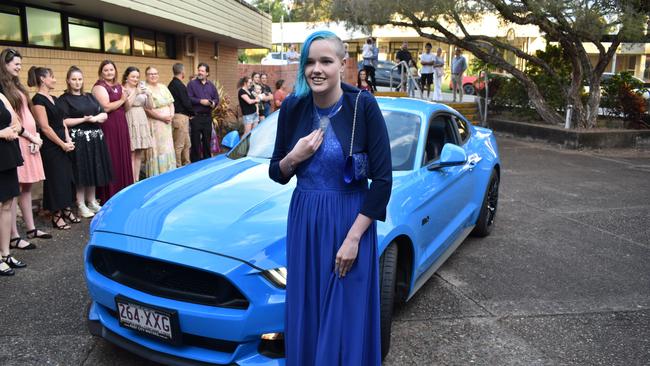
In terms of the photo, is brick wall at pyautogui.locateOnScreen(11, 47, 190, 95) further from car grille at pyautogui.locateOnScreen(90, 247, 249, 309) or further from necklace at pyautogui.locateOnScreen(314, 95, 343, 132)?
necklace at pyautogui.locateOnScreen(314, 95, 343, 132)

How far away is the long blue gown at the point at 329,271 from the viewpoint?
2217mm

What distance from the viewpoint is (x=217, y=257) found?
8.89ft

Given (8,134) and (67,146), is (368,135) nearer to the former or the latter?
(8,134)

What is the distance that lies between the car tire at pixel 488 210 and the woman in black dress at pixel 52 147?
446 cm

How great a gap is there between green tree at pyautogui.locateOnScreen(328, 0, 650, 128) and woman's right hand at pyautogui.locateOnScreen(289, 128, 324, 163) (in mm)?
11206

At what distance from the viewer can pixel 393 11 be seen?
540 inches

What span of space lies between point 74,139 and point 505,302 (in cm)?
487

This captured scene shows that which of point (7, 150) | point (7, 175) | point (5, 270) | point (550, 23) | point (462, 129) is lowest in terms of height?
point (5, 270)

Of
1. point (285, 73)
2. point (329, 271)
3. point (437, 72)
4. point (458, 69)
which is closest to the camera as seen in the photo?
point (329, 271)

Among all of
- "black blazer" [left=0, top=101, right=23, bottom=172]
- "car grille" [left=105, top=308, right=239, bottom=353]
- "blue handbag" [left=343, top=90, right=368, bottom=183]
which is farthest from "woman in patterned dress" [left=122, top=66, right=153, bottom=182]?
"blue handbag" [left=343, top=90, right=368, bottom=183]

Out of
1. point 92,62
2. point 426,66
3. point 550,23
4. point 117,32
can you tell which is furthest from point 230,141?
point 426,66

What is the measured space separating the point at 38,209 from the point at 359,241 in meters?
5.69

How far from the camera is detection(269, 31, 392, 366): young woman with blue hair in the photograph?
2.15 metres

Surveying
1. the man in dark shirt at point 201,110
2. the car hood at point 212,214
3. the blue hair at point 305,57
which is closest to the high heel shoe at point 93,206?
the man in dark shirt at point 201,110
